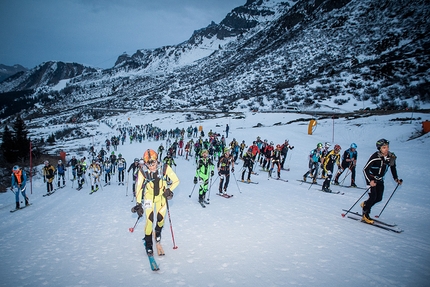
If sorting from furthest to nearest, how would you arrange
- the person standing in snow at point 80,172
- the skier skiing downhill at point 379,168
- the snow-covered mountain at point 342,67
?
the snow-covered mountain at point 342,67, the person standing in snow at point 80,172, the skier skiing downhill at point 379,168

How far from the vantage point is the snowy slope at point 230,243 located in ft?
14.1

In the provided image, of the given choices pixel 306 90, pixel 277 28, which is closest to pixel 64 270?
pixel 306 90

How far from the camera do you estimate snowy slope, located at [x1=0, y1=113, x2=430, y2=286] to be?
4.29 meters

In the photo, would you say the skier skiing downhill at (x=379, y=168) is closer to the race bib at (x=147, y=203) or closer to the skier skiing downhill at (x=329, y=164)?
the skier skiing downhill at (x=329, y=164)

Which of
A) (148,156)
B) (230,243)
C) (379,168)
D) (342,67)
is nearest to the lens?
(148,156)

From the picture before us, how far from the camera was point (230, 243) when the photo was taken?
5.68 m

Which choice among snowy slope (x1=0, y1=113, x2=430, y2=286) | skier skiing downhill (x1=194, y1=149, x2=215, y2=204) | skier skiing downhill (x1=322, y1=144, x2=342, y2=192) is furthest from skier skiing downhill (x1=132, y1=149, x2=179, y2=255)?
skier skiing downhill (x1=322, y1=144, x2=342, y2=192)

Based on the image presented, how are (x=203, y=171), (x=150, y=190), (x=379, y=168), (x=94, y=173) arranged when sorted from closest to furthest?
(x=150, y=190), (x=379, y=168), (x=203, y=171), (x=94, y=173)

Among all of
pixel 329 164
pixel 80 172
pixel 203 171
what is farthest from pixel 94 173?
pixel 329 164

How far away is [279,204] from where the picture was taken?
29.3 ft

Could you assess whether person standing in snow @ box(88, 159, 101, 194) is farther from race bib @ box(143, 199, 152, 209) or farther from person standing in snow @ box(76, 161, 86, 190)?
race bib @ box(143, 199, 152, 209)

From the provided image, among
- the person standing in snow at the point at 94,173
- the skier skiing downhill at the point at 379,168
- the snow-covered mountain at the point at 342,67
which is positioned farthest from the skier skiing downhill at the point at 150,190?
the snow-covered mountain at the point at 342,67

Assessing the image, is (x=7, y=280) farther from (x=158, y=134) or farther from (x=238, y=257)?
(x=158, y=134)

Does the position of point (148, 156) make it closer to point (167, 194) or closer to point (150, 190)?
point (150, 190)
